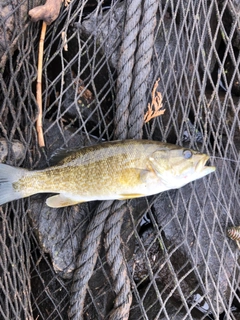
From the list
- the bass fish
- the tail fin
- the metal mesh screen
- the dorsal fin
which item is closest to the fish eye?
the bass fish

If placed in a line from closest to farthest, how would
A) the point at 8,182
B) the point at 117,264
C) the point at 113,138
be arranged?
the point at 8,182 < the point at 117,264 < the point at 113,138

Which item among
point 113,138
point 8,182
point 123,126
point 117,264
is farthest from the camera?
point 113,138

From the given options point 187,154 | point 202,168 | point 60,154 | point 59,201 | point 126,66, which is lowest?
point 59,201

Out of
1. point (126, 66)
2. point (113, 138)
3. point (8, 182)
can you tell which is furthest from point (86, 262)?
point (126, 66)

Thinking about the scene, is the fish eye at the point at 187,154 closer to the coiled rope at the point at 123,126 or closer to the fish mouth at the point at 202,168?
the fish mouth at the point at 202,168

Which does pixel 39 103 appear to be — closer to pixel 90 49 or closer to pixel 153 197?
pixel 90 49

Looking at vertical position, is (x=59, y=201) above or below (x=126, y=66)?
below

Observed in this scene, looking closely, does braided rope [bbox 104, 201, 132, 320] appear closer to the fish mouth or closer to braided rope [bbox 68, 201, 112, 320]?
braided rope [bbox 68, 201, 112, 320]

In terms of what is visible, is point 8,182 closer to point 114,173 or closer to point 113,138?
point 114,173
